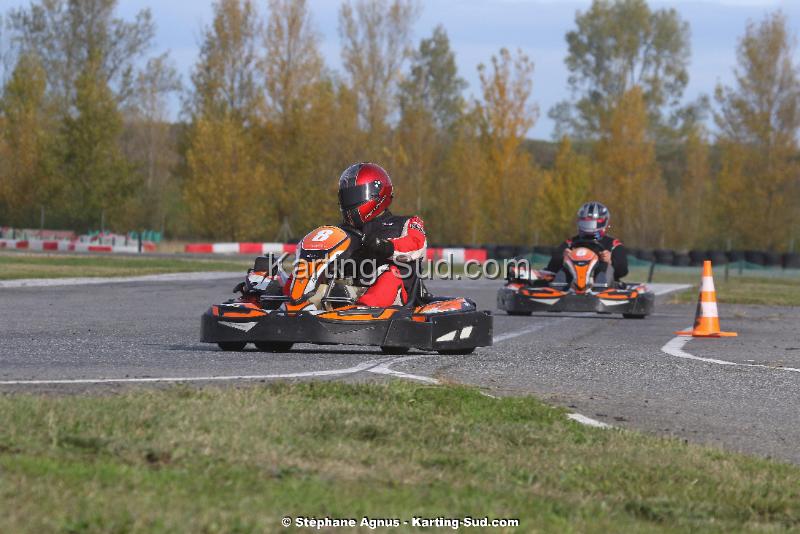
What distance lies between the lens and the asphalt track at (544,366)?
7.68 m

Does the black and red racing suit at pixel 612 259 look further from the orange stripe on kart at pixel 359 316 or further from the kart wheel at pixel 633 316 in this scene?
the orange stripe on kart at pixel 359 316

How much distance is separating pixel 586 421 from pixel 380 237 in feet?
14.5

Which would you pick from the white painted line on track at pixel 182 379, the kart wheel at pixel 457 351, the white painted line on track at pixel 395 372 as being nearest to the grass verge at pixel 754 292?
the kart wheel at pixel 457 351

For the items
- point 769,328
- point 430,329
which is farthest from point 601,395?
point 769,328

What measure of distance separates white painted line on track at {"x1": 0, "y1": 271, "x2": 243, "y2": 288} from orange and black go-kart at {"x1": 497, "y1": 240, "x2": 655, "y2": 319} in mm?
9554

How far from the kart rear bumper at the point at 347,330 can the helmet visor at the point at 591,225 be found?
330 inches

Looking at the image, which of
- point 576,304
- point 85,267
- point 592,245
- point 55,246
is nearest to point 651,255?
point 55,246

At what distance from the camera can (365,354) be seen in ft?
35.6

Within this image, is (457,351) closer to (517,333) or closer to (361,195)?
(361,195)

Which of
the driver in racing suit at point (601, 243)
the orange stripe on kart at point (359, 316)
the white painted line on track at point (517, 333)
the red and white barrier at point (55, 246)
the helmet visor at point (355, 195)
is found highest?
the helmet visor at point (355, 195)

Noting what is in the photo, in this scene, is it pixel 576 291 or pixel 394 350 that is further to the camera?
pixel 576 291

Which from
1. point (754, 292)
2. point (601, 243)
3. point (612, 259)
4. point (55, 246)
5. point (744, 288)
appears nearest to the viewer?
point (612, 259)

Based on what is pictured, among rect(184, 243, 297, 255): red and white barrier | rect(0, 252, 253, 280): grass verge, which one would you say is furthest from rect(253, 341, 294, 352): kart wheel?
rect(184, 243, 297, 255): red and white barrier

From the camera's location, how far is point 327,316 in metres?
10.8
